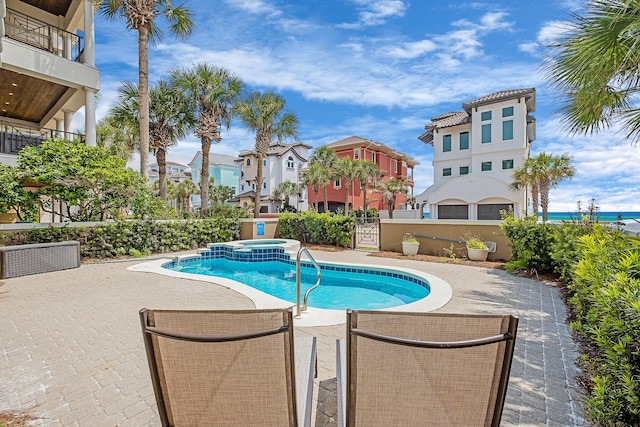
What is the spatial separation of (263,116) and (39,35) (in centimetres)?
967

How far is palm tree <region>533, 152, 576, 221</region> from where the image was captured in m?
15.8

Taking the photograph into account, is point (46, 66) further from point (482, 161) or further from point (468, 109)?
point (482, 161)

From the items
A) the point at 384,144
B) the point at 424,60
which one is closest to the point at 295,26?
the point at 424,60

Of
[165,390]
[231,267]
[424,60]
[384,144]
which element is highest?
[384,144]

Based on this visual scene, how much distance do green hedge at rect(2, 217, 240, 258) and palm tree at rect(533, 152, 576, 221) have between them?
1615 centimetres

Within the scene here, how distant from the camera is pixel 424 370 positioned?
1.61 m

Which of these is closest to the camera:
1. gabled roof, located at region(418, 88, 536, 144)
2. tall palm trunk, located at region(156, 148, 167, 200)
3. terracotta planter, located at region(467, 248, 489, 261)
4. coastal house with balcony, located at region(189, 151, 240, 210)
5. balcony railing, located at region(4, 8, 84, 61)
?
terracotta planter, located at region(467, 248, 489, 261)

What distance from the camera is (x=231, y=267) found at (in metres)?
11.3

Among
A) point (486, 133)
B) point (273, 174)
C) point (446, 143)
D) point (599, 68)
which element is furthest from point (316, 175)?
point (599, 68)

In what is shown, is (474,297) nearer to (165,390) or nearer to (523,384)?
(523,384)

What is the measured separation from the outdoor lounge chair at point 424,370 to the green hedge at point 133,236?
11707 millimetres

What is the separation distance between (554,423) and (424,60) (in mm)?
11389

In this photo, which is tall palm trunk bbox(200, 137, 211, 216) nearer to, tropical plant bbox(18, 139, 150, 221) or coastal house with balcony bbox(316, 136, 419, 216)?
tropical plant bbox(18, 139, 150, 221)

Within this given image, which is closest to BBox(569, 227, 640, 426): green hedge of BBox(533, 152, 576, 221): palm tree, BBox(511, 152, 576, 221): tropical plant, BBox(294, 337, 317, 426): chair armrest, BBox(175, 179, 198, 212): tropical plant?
BBox(294, 337, 317, 426): chair armrest
